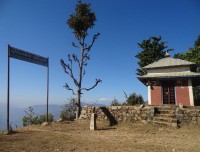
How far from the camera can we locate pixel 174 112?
47.9 feet

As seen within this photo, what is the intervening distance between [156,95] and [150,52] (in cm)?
1623

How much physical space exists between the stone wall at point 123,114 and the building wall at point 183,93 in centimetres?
642

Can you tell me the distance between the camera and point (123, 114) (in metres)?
16.1

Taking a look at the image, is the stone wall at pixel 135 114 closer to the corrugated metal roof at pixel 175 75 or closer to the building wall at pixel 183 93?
A: the building wall at pixel 183 93

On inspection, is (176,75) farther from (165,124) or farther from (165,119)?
(165,124)

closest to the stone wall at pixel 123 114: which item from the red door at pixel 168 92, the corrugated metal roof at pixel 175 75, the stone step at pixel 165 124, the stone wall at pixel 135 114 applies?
the stone wall at pixel 135 114

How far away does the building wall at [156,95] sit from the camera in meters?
20.7

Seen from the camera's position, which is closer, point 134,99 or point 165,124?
point 165,124

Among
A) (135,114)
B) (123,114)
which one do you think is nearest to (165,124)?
(135,114)

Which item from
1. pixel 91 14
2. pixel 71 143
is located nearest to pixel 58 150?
pixel 71 143

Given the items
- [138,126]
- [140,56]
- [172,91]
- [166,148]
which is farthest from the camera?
[140,56]

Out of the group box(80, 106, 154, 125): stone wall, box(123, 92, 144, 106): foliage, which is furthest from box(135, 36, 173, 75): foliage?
box(80, 106, 154, 125): stone wall

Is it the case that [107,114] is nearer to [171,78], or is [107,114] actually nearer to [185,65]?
[171,78]

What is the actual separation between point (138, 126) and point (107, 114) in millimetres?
3626
